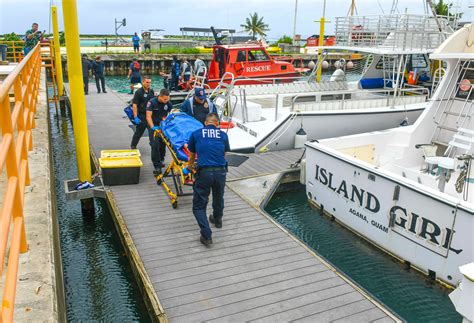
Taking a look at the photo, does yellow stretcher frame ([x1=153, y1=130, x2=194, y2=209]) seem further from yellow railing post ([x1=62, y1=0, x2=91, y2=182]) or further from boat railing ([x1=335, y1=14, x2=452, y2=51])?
boat railing ([x1=335, y1=14, x2=452, y2=51])

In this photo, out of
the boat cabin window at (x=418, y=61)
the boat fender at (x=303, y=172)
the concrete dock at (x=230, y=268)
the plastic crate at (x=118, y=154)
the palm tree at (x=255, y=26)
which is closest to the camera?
the concrete dock at (x=230, y=268)

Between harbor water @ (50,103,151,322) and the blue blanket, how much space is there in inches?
75.7

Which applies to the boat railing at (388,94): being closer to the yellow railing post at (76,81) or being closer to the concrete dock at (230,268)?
the concrete dock at (230,268)

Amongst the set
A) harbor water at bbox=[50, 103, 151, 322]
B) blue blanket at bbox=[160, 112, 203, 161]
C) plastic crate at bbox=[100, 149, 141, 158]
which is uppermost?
blue blanket at bbox=[160, 112, 203, 161]

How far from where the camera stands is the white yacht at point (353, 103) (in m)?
10.5

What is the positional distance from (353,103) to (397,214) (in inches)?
236

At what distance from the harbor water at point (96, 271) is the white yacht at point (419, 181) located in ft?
11.4

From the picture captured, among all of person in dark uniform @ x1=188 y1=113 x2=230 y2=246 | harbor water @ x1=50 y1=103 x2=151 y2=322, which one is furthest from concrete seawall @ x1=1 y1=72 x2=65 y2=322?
person in dark uniform @ x1=188 y1=113 x2=230 y2=246

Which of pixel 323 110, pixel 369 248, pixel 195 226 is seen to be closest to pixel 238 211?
pixel 195 226

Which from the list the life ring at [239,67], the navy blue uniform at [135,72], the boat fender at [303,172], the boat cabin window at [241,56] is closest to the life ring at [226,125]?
the boat fender at [303,172]

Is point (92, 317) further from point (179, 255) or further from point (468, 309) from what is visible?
point (468, 309)

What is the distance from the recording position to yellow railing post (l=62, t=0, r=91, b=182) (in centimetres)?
617

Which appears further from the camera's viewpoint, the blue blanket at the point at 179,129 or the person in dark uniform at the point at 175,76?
the person in dark uniform at the point at 175,76

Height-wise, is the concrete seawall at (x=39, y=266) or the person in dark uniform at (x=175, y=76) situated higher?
the person in dark uniform at (x=175, y=76)
